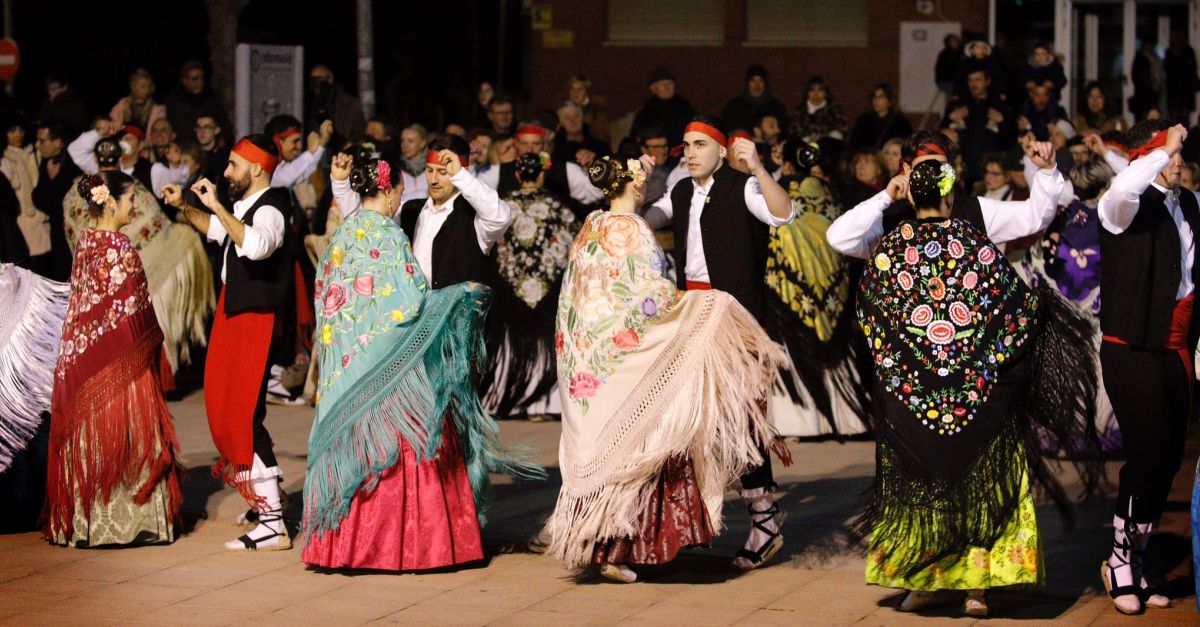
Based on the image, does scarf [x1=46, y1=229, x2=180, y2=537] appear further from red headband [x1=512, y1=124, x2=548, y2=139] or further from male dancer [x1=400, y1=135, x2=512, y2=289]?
red headband [x1=512, y1=124, x2=548, y2=139]

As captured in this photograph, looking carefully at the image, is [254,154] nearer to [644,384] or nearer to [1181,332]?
[644,384]

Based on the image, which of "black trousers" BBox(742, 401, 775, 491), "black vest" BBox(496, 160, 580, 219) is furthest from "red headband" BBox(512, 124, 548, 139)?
"black trousers" BBox(742, 401, 775, 491)

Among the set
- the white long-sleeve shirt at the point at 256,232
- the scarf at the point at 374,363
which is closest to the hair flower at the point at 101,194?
the white long-sleeve shirt at the point at 256,232

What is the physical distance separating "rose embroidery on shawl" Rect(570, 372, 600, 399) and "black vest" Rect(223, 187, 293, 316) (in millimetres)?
1593

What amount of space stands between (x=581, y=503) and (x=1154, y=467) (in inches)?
87.9

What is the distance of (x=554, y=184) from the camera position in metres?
11.3

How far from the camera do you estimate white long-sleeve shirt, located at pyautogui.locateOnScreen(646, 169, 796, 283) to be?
7762 mm

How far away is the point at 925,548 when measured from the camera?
21.2 ft

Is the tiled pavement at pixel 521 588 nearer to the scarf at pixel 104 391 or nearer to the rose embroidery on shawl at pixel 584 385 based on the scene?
the scarf at pixel 104 391

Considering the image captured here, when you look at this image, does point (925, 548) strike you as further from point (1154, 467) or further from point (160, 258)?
point (160, 258)

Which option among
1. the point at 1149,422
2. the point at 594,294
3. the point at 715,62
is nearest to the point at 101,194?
the point at 594,294

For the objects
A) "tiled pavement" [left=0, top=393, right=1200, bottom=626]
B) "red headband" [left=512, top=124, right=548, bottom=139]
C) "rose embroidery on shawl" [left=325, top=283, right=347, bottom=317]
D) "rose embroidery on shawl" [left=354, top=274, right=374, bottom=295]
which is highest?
"red headband" [left=512, top=124, right=548, bottom=139]

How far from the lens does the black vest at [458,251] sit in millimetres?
8141

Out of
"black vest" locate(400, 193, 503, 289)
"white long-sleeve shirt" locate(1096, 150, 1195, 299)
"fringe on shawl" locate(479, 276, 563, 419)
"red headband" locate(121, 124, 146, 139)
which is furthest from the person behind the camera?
"red headband" locate(121, 124, 146, 139)
